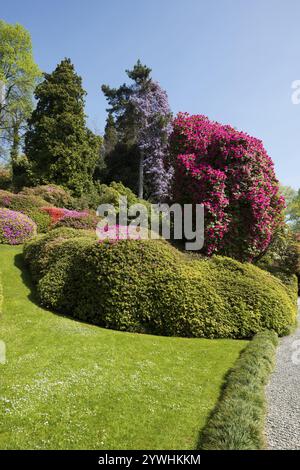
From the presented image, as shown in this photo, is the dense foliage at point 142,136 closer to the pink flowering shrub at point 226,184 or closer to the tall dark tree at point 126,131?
the tall dark tree at point 126,131

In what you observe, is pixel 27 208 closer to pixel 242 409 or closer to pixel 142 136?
pixel 242 409

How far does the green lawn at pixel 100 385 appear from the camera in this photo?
3414 millimetres

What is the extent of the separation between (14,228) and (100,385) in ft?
31.0

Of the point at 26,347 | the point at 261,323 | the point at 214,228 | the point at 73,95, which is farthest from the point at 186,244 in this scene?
the point at 73,95

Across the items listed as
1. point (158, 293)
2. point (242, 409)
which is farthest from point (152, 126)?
point (242, 409)

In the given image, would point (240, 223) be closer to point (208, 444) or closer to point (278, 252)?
point (278, 252)

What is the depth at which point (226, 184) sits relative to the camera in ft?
31.8

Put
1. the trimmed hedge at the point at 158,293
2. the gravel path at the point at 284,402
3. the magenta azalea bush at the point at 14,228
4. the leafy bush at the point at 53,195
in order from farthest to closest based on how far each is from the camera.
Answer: the leafy bush at the point at 53,195
the magenta azalea bush at the point at 14,228
the trimmed hedge at the point at 158,293
the gravel path at the point at 284,402

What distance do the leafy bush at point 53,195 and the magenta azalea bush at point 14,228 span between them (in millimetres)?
5235

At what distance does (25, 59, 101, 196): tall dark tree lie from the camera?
20844 mm

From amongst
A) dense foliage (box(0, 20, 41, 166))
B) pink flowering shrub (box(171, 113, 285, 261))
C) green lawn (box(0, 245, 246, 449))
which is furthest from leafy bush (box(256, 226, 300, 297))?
dense foliage (box(0, 20, 41, 166))

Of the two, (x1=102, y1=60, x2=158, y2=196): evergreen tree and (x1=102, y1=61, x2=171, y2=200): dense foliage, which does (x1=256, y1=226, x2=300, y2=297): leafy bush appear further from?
(x1=102, y1=60, x2=158, y2=196): evergreen tree

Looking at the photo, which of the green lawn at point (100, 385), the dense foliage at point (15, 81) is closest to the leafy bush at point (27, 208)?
the green lawn at point (100, 385)

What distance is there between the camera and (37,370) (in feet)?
15.1
